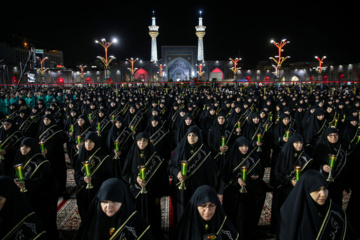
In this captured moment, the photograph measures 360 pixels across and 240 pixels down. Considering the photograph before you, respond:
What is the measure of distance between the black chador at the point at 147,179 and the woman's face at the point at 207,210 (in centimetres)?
146

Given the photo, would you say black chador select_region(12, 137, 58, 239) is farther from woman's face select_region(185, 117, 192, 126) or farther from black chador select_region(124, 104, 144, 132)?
black chador select_region(124, 104, 144, 132)

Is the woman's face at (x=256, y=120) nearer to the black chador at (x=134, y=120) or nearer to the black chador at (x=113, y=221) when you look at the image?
the black chador at (x=134, y=120)

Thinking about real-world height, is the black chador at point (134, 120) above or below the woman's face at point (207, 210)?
above

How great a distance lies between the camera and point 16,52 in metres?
48.2

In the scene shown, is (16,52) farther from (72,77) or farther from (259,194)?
(259,194)

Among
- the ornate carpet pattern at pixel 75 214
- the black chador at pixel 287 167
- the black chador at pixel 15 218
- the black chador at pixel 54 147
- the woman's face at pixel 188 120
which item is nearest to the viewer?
the black chador at pixel 15 218

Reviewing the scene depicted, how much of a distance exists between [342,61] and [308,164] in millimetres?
50784

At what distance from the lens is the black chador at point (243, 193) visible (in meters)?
3.76

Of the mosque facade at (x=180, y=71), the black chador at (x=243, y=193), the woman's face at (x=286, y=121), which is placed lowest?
the black chador at (x=243, y=193)

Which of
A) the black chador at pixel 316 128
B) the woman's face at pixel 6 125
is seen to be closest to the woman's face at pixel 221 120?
the black chador at pixel 316 128

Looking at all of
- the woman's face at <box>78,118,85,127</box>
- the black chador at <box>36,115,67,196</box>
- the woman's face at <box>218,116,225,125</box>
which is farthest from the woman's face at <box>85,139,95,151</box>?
the woman's face at <box>218,116,225,125</box>

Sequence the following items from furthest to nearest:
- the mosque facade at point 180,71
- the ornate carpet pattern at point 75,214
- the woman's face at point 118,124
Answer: the mosque facade at point 180,71, the woman's face at point 118,124, the ornate carpet pattern at point 75,214

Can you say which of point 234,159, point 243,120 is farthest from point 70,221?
point 243,120

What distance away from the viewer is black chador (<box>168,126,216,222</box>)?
3730 millimetres
